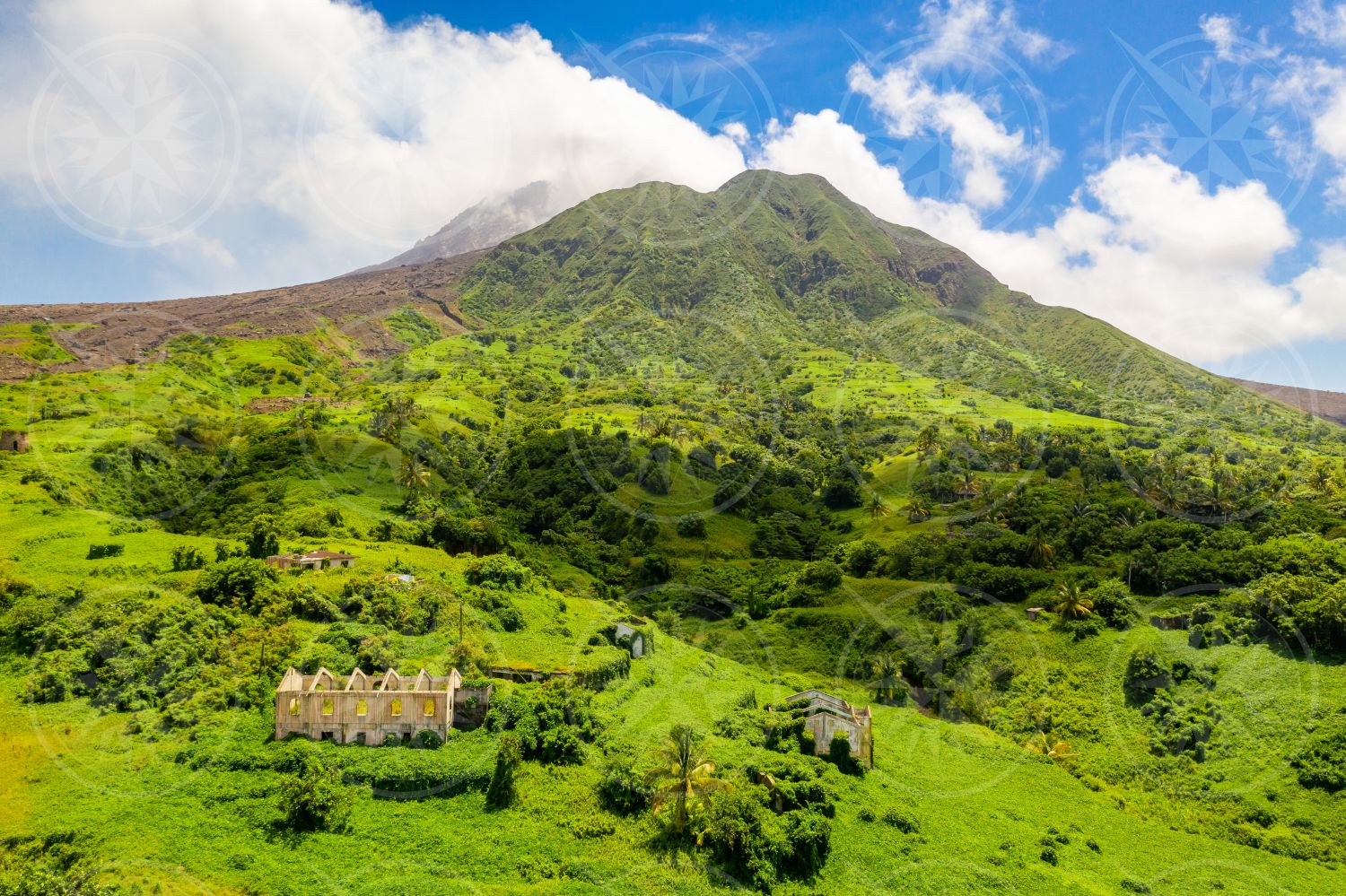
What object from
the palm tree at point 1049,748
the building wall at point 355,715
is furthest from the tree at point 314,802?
the palm tree at point 1049,748

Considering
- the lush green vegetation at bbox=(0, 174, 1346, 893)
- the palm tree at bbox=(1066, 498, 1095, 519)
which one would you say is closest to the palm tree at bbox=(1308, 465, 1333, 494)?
the lush green vegetation at bbox=(0, 174, 1346, 893)

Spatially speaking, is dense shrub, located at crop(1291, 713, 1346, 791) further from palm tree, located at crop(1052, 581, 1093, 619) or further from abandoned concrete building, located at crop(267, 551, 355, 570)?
abandoned concrete building, located at crop(267, 551, 355, 570)

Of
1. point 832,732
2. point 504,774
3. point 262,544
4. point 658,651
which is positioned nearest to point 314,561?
point 262,544

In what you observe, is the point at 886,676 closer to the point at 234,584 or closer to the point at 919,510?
the point at 919,510

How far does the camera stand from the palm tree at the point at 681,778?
1335 inches

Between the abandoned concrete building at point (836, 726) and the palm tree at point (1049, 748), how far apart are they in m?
13.0

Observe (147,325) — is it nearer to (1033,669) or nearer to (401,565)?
(401,565)

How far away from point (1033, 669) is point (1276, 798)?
16117 mm

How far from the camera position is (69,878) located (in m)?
25.6

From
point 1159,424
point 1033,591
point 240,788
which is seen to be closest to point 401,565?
point 240,788

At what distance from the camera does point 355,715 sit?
1403 inches

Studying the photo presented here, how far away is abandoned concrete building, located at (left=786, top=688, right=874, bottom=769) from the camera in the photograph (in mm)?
43844

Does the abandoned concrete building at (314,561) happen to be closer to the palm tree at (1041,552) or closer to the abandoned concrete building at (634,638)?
the abandoned concrete building at (634,638)

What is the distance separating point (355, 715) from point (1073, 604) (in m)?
50.7
